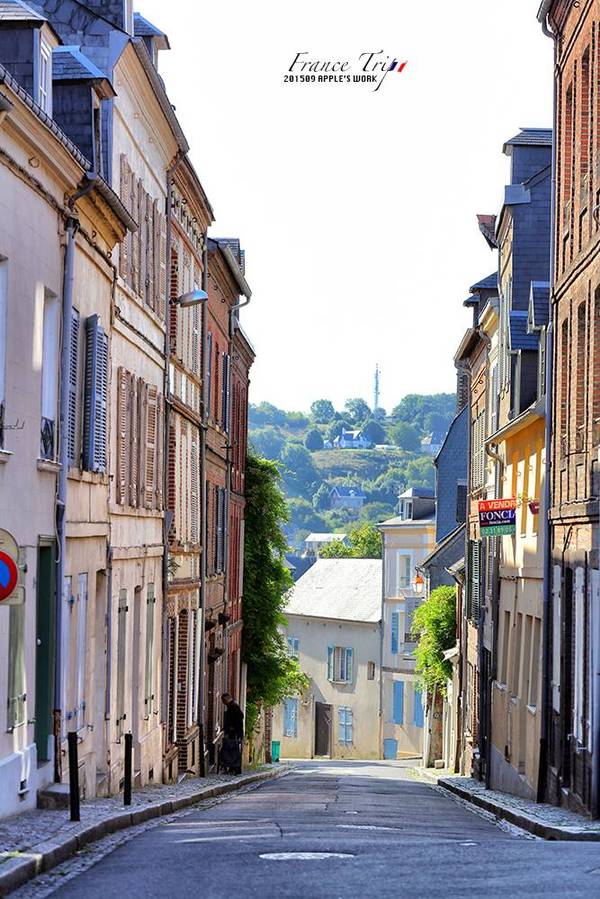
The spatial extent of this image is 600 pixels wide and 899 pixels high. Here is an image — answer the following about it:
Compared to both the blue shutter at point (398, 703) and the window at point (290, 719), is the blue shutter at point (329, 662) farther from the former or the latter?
the blue shutter at point (398, 703)

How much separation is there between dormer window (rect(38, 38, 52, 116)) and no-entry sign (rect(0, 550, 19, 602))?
6.99 metres

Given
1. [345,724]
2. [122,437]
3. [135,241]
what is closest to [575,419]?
[122,437]

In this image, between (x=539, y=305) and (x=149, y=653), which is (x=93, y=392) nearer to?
(x=149, y=653)

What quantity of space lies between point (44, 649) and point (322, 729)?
2388 inches

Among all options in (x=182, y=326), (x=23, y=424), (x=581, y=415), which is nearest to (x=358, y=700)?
(x=182, y=326)

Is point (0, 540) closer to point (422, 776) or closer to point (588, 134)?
point (588, 134)

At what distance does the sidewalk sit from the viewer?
1762 centimetres

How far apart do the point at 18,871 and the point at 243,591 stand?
108 ft

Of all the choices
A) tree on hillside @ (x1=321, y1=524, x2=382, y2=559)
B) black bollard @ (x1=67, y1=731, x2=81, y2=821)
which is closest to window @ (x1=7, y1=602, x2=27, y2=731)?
black bollard @ (x1=67, y1=731, x2=81, y2=821)

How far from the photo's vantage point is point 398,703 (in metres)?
70.8

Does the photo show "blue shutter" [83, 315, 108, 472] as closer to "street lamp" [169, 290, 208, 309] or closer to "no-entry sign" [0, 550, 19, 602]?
"street lamp" [169, 290, 208, 309]

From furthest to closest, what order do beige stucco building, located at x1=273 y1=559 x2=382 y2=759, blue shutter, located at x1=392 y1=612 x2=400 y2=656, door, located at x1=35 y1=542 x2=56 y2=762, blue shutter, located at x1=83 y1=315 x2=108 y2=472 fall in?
beige stucco building, located at x1=273 y1=559 x2=382 y2=759 < blue shutter, located at x1=392 y1=612 x2=400 y2=656 < blue shutter, located at x1=83 y1=315 x2=108 y2=472 < door, located at x1=35 y1=542 x2=56 y2=762

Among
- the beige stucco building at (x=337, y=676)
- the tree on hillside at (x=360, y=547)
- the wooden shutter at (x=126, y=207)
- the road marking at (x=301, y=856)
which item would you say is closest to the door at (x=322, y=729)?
the beige stucco building at (x=337, y=676)

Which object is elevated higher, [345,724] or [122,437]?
[122,437]
